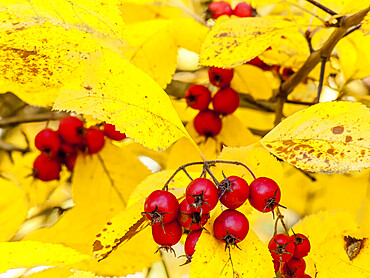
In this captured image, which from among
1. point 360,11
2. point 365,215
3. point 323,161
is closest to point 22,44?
point 323,161

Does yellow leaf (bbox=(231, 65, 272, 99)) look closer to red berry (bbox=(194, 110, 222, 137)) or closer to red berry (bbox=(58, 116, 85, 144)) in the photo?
red berry (bbox=(194, 110, 222, 137))

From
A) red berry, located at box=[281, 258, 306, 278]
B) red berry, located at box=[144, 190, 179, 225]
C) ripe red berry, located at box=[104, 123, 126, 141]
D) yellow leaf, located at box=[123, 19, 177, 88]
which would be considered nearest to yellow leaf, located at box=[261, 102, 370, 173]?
red berry, located at box=[144, 190, 179, 225]

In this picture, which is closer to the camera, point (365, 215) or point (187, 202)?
point (187, 202)

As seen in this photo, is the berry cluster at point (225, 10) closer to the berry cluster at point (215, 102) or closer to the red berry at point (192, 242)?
the berry cluster at point (215, 102)

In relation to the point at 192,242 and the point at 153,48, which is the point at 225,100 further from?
the point at 192,242

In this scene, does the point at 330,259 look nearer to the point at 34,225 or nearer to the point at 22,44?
the point at 22,44
